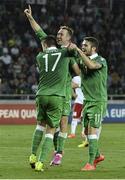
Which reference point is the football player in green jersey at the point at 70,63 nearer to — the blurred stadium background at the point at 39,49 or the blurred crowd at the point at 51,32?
the blurred stadium background at the point at 39,49

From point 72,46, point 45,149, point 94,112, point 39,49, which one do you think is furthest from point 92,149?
point 39,49

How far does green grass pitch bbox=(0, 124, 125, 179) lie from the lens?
1257cm

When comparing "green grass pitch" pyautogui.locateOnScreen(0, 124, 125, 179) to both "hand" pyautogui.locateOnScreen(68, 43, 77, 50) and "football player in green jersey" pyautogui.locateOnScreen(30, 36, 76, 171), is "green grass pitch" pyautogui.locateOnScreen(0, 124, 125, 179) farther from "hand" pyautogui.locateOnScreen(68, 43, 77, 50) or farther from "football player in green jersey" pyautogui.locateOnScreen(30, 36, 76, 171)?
A: "hand" pyautogui.locateOnScreen(68, 43, 77, 50)

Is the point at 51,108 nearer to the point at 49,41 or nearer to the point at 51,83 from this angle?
the point at 51,83

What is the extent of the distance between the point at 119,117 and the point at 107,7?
8837 millimetres

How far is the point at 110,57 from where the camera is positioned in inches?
1511

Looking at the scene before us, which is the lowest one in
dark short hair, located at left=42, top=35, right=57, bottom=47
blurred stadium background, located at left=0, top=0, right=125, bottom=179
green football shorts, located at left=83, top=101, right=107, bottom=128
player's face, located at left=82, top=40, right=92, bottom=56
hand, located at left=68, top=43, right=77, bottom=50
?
blurred stadium background, located at left=0, top=0, right=125, bottom=179

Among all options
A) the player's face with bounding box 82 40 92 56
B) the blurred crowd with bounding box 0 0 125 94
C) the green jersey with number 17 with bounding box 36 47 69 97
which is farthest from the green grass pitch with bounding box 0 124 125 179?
the blurred crowd with bounding box 0 0 125 94

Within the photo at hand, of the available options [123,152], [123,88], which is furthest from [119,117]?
[123,152]

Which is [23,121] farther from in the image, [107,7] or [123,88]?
[107,7]

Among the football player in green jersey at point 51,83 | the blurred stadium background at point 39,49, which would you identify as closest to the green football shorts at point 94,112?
the football player in green jersey at point 51,83

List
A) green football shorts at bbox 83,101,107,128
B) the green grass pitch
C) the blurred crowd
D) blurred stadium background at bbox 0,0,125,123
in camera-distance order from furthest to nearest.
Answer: the blurred crowd, blurred stadium background at bbox 0,0,125,123, green football shorts at bbox 83,101,107,128, the green grass pitch

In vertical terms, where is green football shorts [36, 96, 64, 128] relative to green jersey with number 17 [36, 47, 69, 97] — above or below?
below

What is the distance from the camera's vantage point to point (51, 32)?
38.9m
